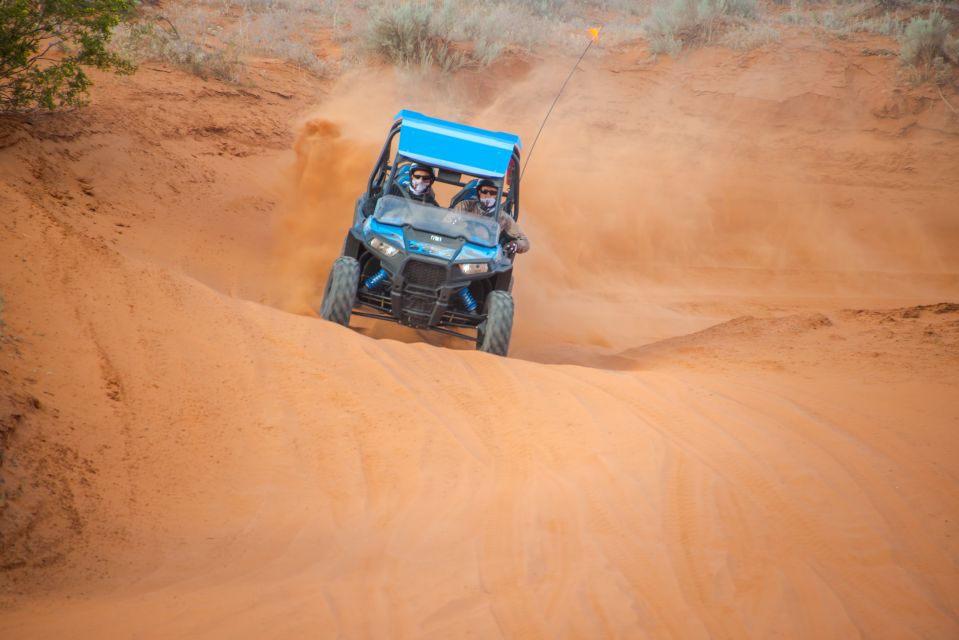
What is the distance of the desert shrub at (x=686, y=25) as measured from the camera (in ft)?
57.1

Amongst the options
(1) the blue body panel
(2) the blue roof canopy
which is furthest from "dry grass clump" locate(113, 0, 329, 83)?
(1) the blue body panel

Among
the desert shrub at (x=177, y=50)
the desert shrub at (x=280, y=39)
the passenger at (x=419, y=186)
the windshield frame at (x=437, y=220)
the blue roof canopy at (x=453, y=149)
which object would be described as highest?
the desert shrub at (x=280, y=39)

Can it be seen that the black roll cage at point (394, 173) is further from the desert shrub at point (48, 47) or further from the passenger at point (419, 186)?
the desert shrub at point (48, 47)

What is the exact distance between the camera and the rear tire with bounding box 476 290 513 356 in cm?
707

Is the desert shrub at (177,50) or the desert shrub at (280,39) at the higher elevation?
the desert shrub at (280,39)

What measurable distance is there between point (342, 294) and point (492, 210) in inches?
75.5

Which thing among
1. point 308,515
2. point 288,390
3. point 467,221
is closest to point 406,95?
point 467,221

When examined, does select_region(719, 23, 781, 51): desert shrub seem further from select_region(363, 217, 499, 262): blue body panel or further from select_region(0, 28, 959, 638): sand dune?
select_region(363, 217, 499, 262): blue body panel

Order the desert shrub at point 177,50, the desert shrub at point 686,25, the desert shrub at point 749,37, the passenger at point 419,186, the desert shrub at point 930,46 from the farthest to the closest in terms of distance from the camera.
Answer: the desert shrub at point 686,25
the desert shrub at point 749,37
the desert shrub at point 930,46
the desert shrub at point 177,50
the passenger at point 419,186

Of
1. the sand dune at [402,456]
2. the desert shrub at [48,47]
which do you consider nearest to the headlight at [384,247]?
the sand dune at [402,456]

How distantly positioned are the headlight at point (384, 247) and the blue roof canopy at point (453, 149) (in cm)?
113

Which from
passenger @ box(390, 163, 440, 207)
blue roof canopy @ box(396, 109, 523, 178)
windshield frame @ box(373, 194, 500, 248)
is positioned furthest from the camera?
passenger @ box(390, 163, 440, 207)

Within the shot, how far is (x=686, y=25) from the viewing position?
A: 1750 centimetres

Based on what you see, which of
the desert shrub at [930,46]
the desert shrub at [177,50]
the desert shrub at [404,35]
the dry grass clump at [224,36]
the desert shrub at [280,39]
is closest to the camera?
the desert shrub at [177,50]
